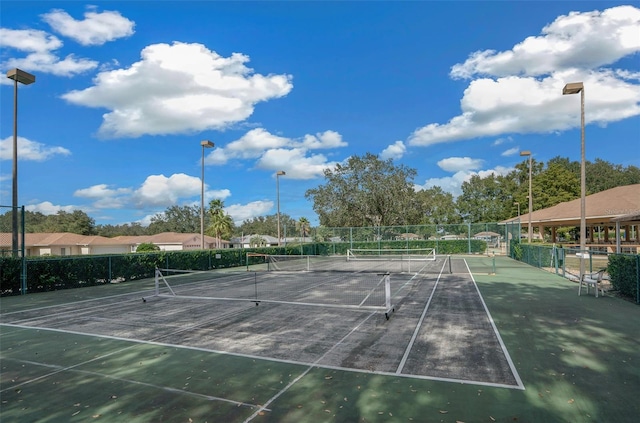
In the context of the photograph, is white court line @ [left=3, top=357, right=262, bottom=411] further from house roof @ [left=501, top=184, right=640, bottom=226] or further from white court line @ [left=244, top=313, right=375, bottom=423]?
house roof @ [left=501, top=184, right=640, bottom=226]

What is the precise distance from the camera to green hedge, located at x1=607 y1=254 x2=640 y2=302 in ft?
35.8

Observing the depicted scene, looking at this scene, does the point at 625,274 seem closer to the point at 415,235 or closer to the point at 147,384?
the point at 147,384

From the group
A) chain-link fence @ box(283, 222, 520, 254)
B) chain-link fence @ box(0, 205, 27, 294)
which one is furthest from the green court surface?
chain-link fence @ box(283, 222, 520, 254)

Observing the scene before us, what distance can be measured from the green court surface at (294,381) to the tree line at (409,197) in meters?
12.1

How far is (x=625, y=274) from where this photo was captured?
461 inches

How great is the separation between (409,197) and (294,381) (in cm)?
4340

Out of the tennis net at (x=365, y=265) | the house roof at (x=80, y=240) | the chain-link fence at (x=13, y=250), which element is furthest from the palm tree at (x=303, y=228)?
the chain-link fence at (x=13, y=250)

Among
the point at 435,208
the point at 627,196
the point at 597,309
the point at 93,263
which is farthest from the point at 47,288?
the point at 435,208

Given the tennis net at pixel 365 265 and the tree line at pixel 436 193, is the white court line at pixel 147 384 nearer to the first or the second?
the tennis net at pixel 365 265

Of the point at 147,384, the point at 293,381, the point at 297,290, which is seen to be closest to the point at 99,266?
the point at 297,290

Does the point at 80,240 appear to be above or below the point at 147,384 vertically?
above

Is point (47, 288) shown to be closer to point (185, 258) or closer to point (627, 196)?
point (185, 258)

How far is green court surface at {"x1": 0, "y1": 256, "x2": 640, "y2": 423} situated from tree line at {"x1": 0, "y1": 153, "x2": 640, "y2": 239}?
39.7 ft

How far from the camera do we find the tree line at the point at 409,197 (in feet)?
150
